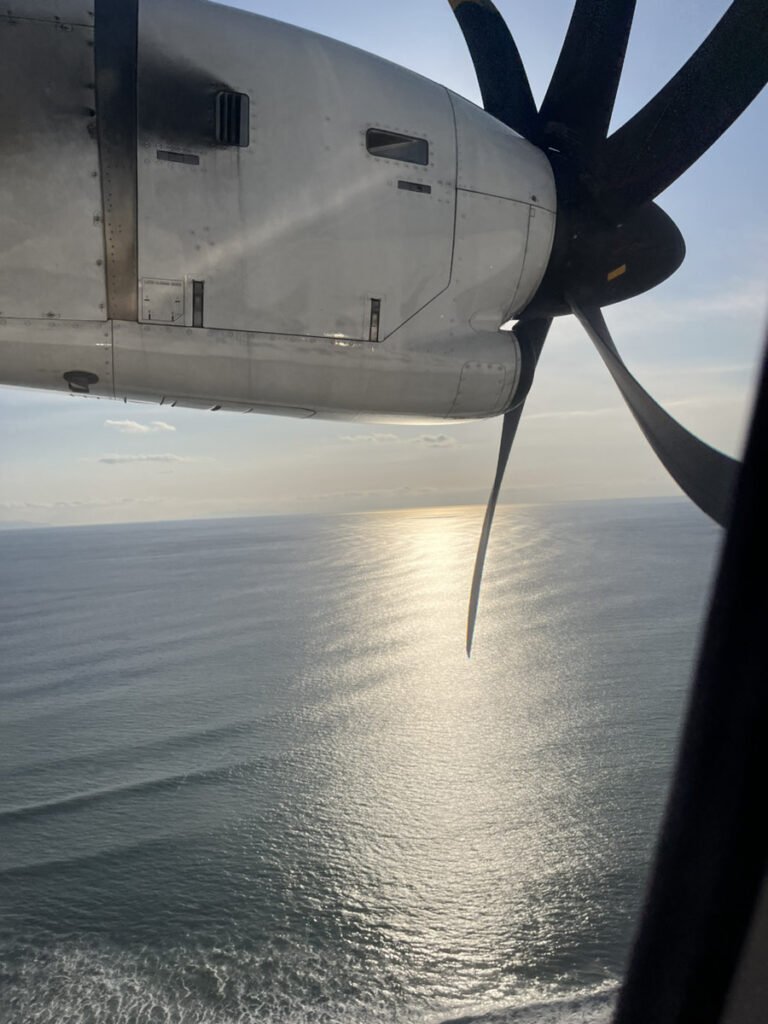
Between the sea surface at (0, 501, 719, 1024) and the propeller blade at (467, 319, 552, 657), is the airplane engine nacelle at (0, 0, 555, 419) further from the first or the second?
the sea surface at (0, 501, 719, 1024)

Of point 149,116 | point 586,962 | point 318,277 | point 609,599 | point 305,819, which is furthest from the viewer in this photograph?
point 609,599

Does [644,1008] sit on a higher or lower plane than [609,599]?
higher

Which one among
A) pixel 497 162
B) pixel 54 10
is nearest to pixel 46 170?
pixel 54 10

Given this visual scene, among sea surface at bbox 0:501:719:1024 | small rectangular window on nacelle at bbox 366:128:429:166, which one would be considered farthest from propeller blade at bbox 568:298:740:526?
sea surface at bbox 0:501:719:1024

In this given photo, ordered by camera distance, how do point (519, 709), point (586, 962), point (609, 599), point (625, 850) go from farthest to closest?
1. point (609, 599)
2. point (519, 709)
3. point (625, 850)
4. point (586, 962)

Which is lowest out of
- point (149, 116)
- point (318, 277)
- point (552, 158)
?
point (318, 277)

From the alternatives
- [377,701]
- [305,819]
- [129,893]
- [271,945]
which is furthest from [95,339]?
[377,701]

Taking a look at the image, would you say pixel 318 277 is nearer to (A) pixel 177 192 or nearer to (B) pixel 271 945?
(A) pixel 177 192
